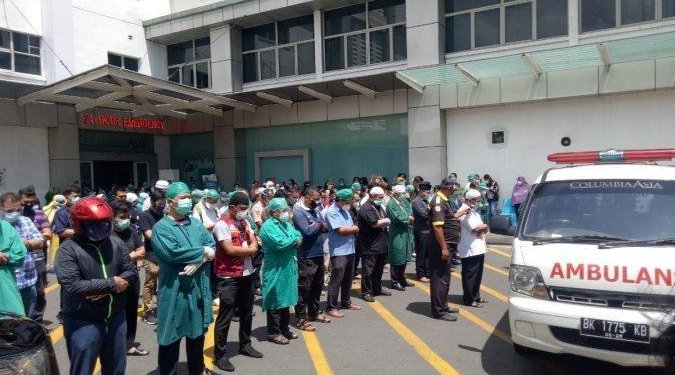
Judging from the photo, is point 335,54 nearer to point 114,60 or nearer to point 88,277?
point 114,60

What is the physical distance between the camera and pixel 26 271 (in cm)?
538

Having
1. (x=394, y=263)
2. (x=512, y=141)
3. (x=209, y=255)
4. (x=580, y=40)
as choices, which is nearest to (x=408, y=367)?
(x=209, y=255)

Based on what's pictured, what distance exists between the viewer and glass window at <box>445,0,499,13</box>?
15.4 metres

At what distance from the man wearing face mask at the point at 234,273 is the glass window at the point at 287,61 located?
14528 millimetres

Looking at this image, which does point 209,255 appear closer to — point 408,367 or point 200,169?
point 408,367

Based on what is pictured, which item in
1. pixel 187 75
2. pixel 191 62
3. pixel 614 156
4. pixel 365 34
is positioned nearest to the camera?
pixel 614 156

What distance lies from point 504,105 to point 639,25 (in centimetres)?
391

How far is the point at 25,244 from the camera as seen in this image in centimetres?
558

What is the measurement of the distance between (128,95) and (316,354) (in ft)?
41.6

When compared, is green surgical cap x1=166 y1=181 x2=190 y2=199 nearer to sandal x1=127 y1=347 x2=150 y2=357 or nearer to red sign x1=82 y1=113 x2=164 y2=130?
sandal x1=127 y1=347 x2=150 y2=357

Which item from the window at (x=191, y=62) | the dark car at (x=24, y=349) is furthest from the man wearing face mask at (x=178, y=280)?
the window at (x=191, y=62)

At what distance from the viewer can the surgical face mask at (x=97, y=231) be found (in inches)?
Answer: 140

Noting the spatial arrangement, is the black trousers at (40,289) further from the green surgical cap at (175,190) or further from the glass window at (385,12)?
the glass window at (385,12)

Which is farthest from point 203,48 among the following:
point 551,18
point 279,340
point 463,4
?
point 279,340
